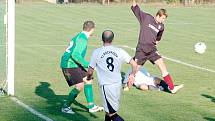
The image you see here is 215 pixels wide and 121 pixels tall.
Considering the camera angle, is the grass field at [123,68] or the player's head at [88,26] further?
the grass field at [123,68]

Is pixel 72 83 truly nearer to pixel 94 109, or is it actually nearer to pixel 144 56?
pixel 94 109

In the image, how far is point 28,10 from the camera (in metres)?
38.9

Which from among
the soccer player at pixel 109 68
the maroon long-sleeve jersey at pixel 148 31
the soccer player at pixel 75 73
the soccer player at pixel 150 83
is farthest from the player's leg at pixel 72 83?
the maroon long-sleeve jersey at pixel 148 31

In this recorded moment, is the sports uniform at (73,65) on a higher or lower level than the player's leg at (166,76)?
higher

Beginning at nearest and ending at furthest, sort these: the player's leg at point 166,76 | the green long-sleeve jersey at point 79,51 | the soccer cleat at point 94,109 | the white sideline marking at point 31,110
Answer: the green long-sleeve jersey at point 79,51, the white sideline marking at point 31,110, the soccer cleat at point 94,109, the player's leg at point 166,76

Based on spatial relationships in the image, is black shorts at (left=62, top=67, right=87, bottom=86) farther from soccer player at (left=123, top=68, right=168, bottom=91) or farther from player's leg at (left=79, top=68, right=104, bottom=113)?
soccer player at (left=123, top=68, right=168, bottom=91)

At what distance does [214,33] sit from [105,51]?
811 inches

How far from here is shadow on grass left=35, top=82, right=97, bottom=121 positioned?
414 inches

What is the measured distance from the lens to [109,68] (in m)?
8.47

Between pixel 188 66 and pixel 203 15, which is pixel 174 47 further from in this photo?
pixel 203 15

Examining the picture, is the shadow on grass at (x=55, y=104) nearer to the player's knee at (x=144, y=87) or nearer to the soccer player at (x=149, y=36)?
the player's knee at (x=144, y=87)

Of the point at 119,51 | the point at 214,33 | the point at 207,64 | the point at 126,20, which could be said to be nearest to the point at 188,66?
the point at 207,64

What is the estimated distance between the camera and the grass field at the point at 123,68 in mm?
10953

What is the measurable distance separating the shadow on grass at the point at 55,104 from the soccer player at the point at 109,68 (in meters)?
1.87
